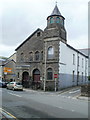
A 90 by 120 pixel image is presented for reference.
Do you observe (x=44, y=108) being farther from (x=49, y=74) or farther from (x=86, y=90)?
(x=49, y=74)

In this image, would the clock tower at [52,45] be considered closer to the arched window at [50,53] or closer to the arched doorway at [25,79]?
the arched window at [50,53]

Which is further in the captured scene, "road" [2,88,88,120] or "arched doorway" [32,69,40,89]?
"arched doorway" [32,69,40,89]

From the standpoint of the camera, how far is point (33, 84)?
29.7m

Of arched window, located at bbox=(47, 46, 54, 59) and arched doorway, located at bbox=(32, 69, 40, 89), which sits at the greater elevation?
arched window, located at bbox=(47, 46, 54, 59)

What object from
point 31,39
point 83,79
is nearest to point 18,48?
point 31,39

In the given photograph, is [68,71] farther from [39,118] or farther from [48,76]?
[39,118]

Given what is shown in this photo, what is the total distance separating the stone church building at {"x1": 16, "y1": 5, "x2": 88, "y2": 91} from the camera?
26375 millimetres

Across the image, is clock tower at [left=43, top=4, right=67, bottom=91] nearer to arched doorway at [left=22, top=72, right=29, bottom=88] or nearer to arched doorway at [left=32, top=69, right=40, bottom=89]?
arched doorway at [left=32, top=69, right=40, bottom=89]

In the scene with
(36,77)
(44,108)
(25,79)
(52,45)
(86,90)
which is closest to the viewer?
(44,108)

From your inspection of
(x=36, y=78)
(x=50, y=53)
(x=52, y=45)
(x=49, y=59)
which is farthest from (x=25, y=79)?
(x=52, y=45)

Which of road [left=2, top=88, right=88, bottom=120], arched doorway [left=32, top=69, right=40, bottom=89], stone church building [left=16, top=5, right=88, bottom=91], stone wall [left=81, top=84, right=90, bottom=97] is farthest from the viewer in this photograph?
arched doorway [left=32, top=69, right=40, bottom=89]

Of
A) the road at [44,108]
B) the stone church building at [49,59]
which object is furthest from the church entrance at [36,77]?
the road at [44,108]

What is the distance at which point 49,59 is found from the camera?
27.1m

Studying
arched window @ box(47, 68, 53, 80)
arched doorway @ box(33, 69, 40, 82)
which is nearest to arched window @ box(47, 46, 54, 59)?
arched window @ box(47, 68, 53, 80)
